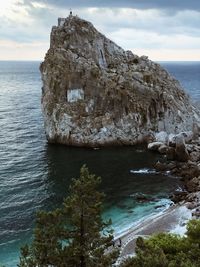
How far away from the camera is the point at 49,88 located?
88438 millimetres

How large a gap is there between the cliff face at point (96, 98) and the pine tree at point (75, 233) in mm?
54187

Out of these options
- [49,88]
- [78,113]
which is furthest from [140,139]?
[49,88]

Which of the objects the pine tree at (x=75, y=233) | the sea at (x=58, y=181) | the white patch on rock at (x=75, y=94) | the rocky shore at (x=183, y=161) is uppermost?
the white patch on rock at (x=75, y=94)

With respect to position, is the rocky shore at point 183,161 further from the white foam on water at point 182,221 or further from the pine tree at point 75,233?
the pine tree at point 75,233

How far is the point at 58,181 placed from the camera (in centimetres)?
6606

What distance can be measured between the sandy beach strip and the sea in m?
1.39

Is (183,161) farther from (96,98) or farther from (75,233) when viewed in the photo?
(75,233)

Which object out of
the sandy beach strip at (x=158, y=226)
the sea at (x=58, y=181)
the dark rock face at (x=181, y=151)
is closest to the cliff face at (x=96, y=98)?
the sea at (x=58, y=181)

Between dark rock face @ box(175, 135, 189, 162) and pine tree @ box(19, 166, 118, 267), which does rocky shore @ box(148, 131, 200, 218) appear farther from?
pine tree @ box(19, 166, 118, 267)

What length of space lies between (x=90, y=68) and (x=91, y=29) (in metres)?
10.5

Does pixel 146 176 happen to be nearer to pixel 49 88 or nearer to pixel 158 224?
pixel 158 224

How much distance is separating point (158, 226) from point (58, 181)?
21356mm

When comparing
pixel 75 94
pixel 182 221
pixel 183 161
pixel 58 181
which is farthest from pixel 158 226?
pixel 75 94

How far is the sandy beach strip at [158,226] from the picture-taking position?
45.6 metres
